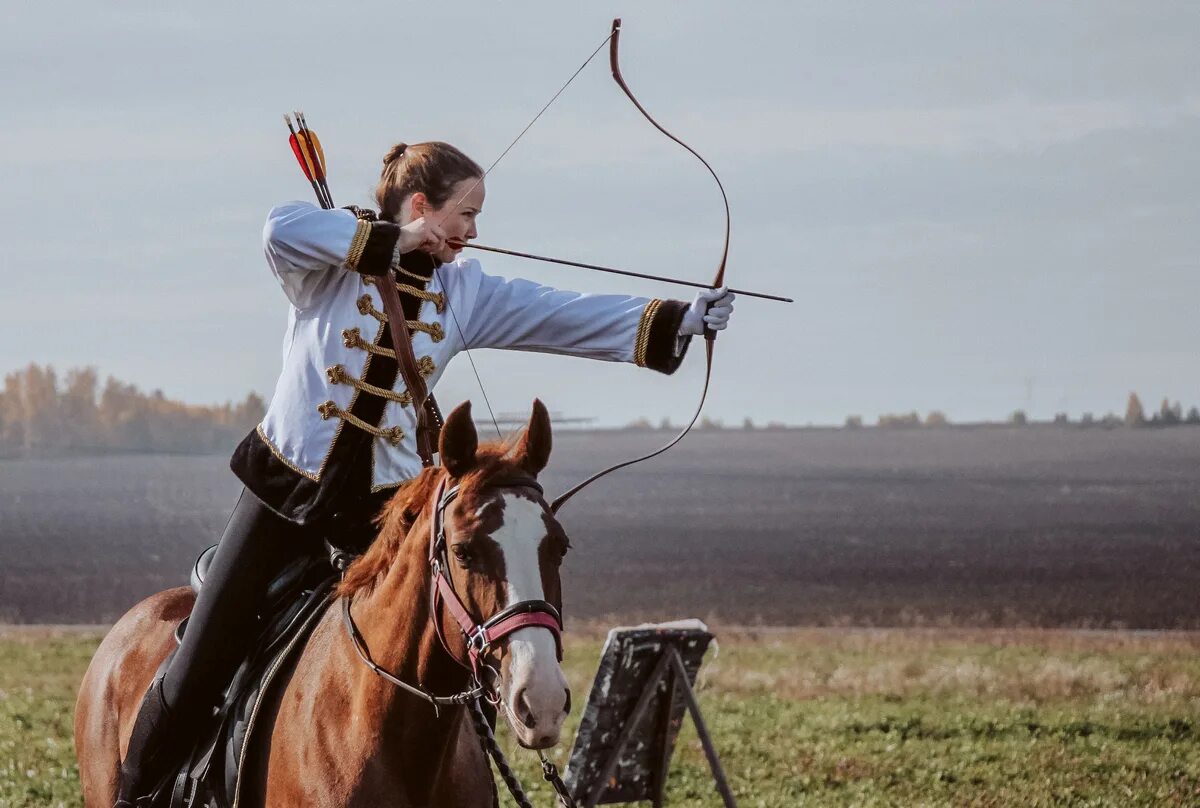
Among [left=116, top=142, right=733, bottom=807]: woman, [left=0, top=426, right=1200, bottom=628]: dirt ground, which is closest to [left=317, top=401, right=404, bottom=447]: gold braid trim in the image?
[left=116, top=142, right=733, bottom=807]: woman

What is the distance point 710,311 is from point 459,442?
3.72ft

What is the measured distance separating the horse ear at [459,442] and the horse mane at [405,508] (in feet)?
0.09

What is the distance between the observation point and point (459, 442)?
13.7 ft

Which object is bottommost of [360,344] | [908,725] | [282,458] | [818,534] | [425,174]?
[818,534]

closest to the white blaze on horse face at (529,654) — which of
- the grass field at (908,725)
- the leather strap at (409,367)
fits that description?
the leather strap at (409,367)

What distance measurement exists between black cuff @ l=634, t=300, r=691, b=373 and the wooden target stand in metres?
3.24

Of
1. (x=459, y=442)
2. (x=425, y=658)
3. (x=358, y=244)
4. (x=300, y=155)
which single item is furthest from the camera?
(x=300, y=155)

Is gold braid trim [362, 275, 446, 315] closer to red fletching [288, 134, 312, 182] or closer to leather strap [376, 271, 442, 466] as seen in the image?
leather strap [376, 271, 442, 466]

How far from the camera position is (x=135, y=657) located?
5969 millimetres

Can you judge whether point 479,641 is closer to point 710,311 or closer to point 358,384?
point 358,384

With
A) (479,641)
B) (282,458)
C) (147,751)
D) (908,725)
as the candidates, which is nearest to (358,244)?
(282,458)

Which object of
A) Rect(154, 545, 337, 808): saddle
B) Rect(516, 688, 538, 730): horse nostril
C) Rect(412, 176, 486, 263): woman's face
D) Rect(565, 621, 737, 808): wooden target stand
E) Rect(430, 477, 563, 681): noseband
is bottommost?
Rect(565, 621, 737, 808): wooden target stand

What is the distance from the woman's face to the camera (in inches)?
196

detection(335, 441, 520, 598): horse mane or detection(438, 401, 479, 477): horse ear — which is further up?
detection(438, 401, 479, 477): horse ear
